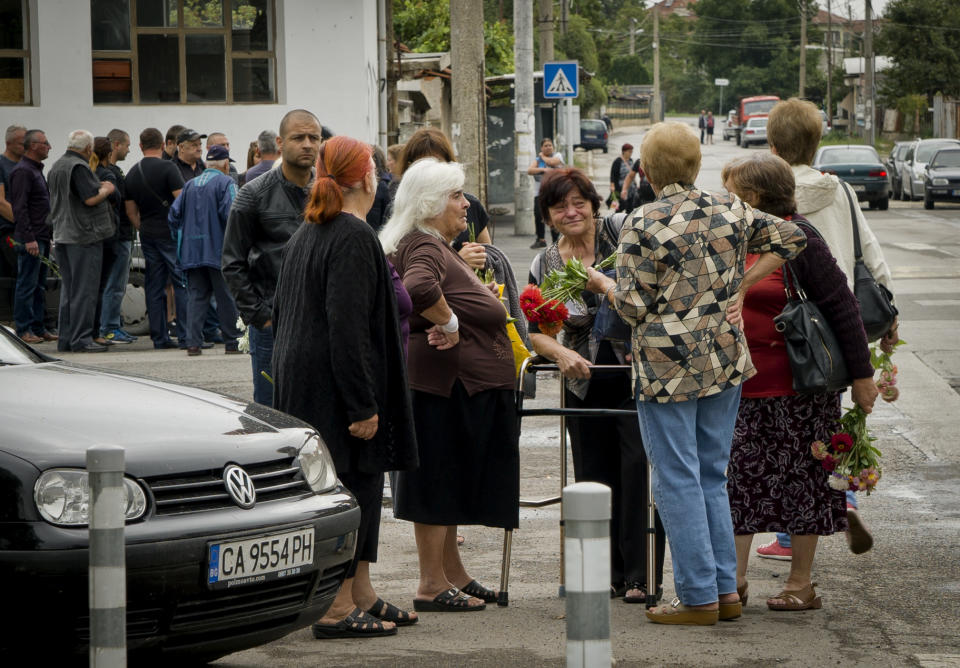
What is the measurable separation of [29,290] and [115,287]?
3.08 ft

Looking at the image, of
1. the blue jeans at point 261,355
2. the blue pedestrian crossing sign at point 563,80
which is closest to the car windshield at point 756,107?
the blue pedestrian crossing sign at point 563,80

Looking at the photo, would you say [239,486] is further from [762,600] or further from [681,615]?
[762,600]

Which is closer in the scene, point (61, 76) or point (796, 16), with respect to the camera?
point (61, 76)

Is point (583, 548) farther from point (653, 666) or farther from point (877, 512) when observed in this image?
point (877, 512)

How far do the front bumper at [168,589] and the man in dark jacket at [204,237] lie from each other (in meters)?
8.30

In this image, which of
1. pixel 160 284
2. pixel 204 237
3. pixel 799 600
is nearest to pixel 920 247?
pixel 160 284

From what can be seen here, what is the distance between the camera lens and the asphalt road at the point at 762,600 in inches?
196

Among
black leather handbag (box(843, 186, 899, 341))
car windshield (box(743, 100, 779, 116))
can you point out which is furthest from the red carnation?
car windshield (box(743, 100, 779, 116))

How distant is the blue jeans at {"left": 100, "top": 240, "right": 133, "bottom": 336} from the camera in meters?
13.9

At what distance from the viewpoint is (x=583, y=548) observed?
2.91 meters

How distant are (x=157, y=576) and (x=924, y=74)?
60.4 m

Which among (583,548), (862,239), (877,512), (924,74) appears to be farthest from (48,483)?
(924,74)

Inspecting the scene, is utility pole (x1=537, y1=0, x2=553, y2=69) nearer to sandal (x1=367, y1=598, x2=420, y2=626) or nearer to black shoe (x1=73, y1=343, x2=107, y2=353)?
black shoe (x1=73, y1=343, x2=107, y2=353)

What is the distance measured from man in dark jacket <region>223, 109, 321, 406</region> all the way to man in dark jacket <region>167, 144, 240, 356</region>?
5.60 m
